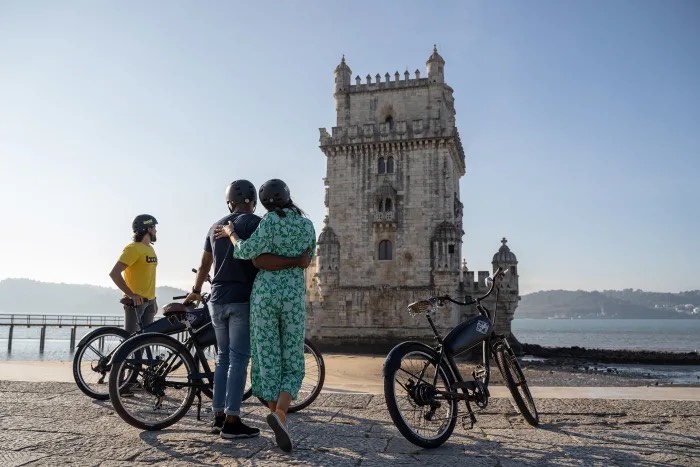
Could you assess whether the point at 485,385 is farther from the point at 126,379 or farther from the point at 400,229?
the point at 400,229

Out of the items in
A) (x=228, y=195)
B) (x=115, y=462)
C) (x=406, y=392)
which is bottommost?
(x=115, y=462)

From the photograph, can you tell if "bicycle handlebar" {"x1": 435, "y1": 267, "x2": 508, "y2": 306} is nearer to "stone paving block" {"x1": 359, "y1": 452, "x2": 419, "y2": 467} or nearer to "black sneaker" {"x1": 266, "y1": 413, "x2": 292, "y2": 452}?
"stone paving block" {"x1": 359, "y1": 452, "x2": 419, "y2": 467}

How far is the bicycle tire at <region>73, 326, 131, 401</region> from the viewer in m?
6.11

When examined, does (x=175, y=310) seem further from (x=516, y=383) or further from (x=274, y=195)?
(x=516, y=383)

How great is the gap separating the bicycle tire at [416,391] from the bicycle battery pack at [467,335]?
230 mm

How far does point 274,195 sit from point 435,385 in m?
2.12

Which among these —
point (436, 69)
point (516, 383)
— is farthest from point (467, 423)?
point (436, 69)

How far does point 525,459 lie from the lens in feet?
12.4

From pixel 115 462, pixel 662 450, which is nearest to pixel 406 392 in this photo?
pixel 662 450

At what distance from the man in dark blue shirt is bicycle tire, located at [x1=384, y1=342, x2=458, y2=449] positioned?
1.12m

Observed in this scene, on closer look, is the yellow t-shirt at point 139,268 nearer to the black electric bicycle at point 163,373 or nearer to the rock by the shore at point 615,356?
the black electric bicycle at point 163,373

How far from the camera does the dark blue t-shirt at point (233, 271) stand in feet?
15.6

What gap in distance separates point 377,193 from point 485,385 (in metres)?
29.0

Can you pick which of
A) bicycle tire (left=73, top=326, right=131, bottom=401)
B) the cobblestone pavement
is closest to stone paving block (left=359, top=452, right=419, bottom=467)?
the cobblestone pavement
